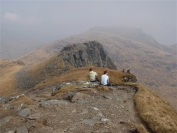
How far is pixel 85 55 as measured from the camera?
3366 inches

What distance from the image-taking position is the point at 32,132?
11805 mm

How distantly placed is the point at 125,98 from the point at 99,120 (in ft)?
24.7

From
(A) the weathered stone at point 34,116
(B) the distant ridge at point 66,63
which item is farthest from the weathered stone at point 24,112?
A: (B) the distant ridge at point 66,63

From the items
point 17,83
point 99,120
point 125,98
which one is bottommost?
point 17,83

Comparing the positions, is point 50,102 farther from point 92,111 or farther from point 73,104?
point 92,111

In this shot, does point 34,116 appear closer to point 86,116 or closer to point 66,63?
point 86,116

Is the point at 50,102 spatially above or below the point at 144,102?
above

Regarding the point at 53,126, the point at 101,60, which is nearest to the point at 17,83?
the point at 101,60

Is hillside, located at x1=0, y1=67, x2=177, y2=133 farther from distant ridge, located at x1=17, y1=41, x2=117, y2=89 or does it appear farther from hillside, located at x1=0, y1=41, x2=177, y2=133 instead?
distant ridge, located at x1=17, y1=41, x2=117, y2=89

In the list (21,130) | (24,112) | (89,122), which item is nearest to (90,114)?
(89,122)

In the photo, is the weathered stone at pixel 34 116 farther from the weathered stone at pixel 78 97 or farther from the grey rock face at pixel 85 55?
the grey rock face at pixel 85 55

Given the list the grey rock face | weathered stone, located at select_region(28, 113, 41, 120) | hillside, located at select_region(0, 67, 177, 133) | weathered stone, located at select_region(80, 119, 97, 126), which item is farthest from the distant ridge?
weathered stone, located at select_region(80, 119, 97, 126)

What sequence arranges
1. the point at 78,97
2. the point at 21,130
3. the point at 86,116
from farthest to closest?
the point at 78,97
the point at 86,116
the point at 21,130

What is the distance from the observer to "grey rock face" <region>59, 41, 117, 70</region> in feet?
262
